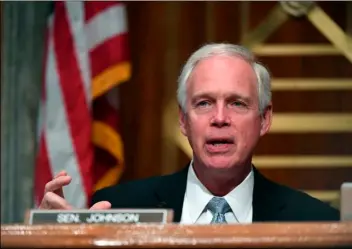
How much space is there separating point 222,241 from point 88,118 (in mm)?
1933

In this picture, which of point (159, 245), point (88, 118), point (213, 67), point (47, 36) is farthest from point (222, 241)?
point (47, 36)

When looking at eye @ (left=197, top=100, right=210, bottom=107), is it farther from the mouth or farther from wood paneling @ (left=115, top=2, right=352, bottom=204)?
wood paneling @ (left=115, top=2, right=352, bottom=204)

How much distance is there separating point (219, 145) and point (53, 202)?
1.47ft

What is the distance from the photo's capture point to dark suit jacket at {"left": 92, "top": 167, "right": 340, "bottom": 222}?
6.18 feet

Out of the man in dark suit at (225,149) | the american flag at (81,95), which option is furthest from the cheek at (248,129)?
the american flag at (81,95)

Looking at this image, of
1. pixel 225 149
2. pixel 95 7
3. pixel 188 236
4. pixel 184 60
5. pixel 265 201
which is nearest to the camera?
pixel 188 236

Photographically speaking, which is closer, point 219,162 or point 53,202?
point 53,202

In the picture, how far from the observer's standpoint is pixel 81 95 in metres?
2.86

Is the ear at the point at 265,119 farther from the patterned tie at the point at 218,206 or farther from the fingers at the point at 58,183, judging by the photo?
the fingers at the point at 58,183

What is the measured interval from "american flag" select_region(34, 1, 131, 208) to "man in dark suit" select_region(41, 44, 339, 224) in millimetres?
908

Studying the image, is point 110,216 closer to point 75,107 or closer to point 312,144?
point 75,107

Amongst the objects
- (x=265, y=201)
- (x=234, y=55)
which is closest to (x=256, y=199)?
(x=265, y=201)

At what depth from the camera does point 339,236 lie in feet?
3.19

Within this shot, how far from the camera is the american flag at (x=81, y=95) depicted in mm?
2857
